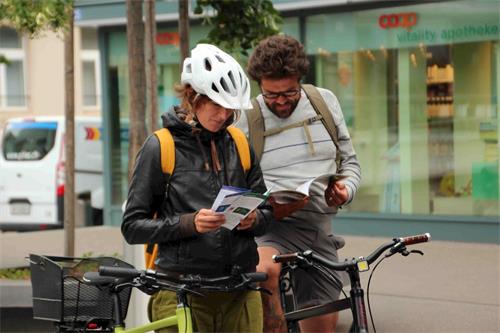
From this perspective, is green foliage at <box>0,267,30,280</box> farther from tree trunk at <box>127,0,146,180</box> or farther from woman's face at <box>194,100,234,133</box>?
woman's face at <box>194,100,234,133</box>

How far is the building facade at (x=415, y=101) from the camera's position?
1268 cm

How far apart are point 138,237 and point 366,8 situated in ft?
32.7

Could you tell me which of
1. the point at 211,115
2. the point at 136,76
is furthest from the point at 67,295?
the point at 136,76

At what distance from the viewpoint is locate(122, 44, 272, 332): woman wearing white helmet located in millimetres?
3928

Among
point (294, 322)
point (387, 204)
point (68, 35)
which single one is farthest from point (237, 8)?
point (387, 204)

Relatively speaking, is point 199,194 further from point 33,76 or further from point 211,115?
point 33,76

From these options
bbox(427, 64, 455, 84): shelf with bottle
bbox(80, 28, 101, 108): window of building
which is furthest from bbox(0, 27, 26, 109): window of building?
bbox(427, 64, 455, 84): shelf with bottle

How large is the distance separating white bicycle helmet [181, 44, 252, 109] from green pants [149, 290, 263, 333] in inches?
27.8

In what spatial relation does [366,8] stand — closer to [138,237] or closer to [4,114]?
[138,237]

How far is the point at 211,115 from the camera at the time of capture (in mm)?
3994

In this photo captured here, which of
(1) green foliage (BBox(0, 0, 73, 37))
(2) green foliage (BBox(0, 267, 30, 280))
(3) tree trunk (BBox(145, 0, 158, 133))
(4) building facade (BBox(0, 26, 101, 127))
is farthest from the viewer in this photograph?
(4) building facade (BBox(0, 26, 101, 127))

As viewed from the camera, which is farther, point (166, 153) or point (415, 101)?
point (415, 101)

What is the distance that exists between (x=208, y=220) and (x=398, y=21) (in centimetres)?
994

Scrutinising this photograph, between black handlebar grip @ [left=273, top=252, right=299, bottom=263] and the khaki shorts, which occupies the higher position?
black handlebar grip @ [left=273, top=252, right=299, bottom=263]
